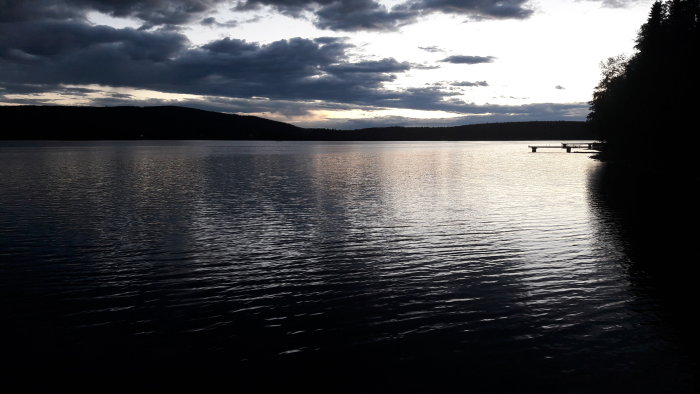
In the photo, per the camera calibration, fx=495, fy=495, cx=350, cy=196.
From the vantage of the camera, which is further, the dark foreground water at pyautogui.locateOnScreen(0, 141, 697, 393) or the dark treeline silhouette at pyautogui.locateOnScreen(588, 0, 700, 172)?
the dark treeline silhouette at pyautogui.locateOnScreen(588, 0, 700, 172)

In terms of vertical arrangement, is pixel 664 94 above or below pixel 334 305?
above

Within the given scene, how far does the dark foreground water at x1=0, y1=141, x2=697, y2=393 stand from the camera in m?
14.3

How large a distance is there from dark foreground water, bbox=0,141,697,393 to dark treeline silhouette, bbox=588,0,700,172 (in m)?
33.0

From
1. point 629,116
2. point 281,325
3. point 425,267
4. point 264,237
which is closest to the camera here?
point 281,325

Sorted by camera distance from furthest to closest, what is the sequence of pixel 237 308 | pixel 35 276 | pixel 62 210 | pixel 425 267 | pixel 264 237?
pixel 62 210 < pixel 264 237 < pixel 425 267 < pixel 35 276 < pixel 237 308

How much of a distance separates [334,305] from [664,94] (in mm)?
68030

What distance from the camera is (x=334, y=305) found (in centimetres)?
2002

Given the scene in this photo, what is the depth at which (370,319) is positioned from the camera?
60.6 ft

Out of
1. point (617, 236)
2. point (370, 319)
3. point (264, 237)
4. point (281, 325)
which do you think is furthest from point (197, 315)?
point (617, 236)

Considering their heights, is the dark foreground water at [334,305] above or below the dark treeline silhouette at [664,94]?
below

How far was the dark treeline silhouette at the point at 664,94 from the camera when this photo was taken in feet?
206

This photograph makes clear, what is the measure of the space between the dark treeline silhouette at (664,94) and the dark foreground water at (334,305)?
33.0 meters

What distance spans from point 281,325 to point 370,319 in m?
3.30

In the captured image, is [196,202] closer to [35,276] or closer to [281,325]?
[35,276]
